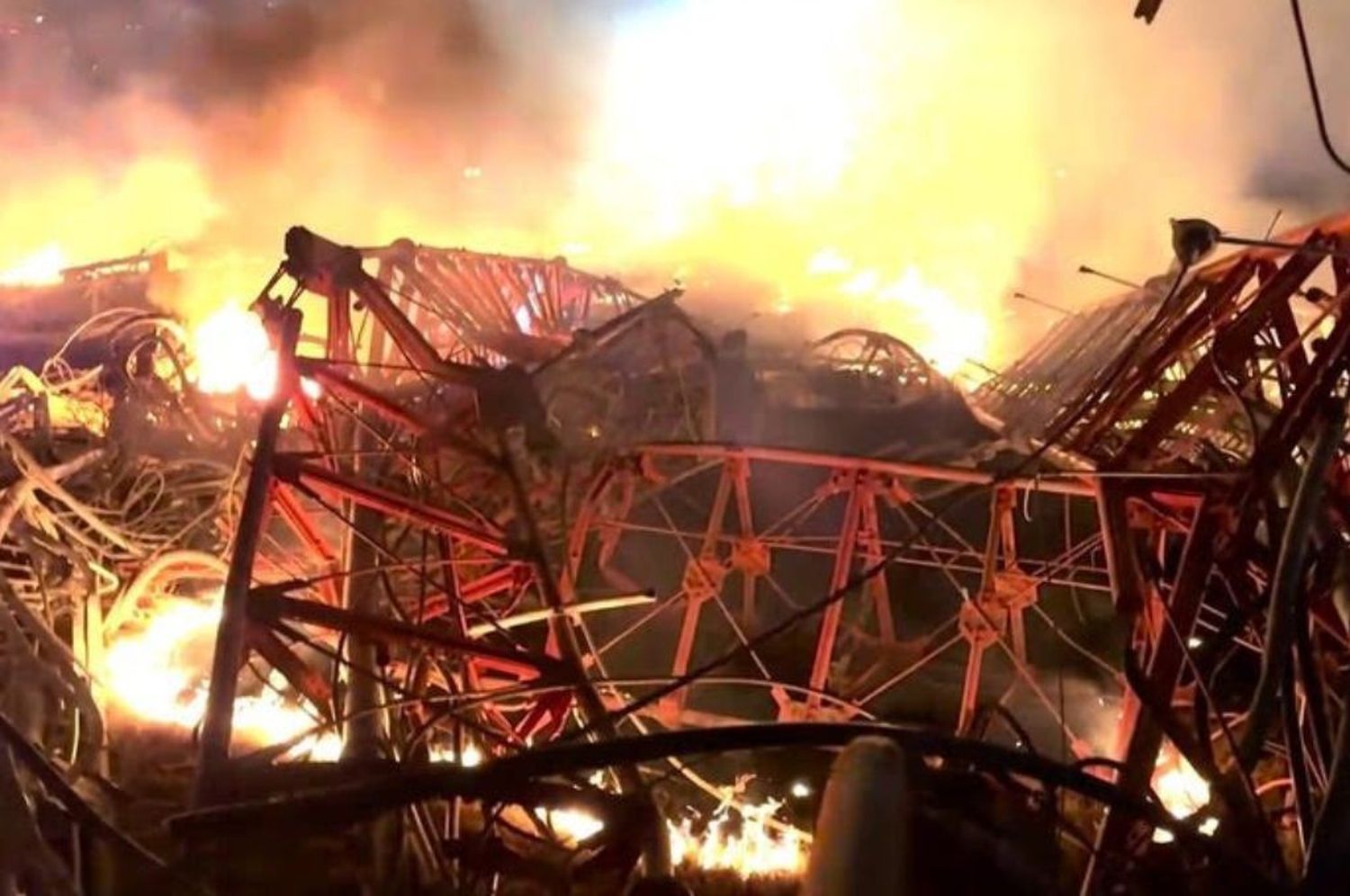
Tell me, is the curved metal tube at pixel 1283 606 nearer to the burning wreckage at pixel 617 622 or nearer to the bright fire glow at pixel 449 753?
the burning wreckage at pixel 617 622

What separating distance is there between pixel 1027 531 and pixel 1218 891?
43.4 ft

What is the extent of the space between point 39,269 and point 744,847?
88.4ft

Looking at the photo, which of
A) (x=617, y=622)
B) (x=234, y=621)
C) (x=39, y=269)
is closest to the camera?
(x=234, y=621)

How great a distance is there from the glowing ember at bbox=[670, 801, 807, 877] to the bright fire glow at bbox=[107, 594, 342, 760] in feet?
11.2

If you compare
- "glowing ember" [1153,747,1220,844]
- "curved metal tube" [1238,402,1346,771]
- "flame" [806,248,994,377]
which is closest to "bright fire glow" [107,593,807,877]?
"glowing ember" [1153,747,1220,844]

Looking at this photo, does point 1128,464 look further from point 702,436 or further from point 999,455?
point 702,436

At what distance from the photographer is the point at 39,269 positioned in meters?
30.1

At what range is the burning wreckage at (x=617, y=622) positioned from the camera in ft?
15.1

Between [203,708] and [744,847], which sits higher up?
[203,708]

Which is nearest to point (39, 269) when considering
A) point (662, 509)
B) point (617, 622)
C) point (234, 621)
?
point (617, 622)

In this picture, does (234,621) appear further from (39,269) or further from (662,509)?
(39,269)


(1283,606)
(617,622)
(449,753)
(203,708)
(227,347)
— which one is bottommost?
(1283,606)

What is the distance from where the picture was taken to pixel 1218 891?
15.6ft

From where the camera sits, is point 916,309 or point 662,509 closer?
point 662,509
